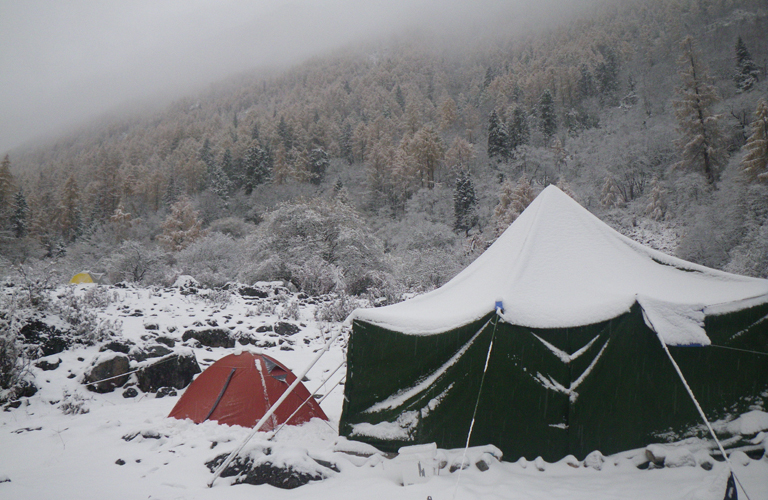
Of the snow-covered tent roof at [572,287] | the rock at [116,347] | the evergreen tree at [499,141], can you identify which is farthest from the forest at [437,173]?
the snow-covered tent roof at [572,287]

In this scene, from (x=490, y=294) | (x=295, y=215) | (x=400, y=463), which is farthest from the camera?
(x=295, y=215)

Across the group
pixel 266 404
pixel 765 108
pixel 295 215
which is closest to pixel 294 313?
pixel 266 404

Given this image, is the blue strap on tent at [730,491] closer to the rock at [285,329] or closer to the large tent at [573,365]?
the large tent at [573,365]

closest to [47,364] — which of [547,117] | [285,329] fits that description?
[285,329]

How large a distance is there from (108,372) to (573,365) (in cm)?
732

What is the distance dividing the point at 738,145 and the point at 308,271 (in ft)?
110

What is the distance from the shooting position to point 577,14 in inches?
3767

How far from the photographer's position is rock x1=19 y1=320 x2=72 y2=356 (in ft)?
22.0

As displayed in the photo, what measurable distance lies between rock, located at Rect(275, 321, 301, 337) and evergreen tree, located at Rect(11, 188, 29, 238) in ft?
128

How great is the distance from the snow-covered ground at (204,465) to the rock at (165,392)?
0.15m

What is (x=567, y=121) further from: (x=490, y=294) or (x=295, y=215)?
(x=490, y=294)

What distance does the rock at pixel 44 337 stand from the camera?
6.71 metres

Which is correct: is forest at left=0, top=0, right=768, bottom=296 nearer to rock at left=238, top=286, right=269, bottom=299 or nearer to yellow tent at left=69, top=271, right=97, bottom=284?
yellow tent at left=69, top=271, right=97, bottom=284

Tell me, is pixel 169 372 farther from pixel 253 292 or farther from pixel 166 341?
pixel 253 292
